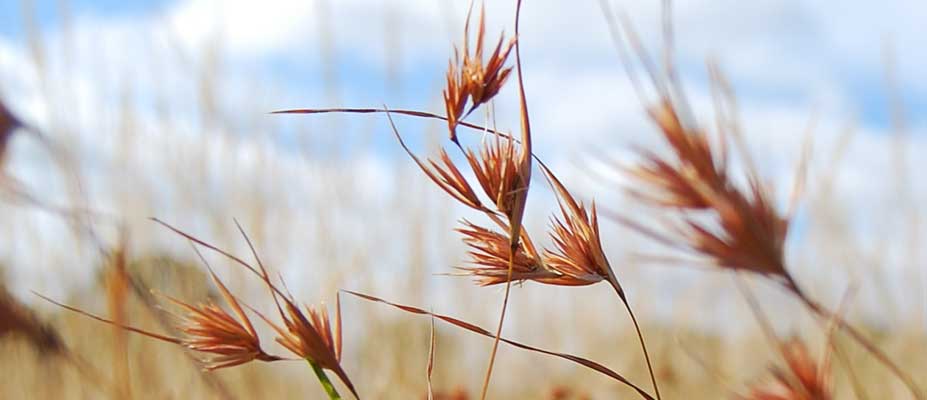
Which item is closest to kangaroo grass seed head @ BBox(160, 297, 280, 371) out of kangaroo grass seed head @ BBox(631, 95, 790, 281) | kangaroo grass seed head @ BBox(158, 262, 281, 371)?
kangaroo grass seed head @ BBox(158, 262, 281, 371)

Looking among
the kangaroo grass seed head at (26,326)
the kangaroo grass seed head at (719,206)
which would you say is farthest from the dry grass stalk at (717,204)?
the kangaroo grass seed head at (26,326)

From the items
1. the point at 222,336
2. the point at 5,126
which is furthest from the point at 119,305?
the point at 5,126

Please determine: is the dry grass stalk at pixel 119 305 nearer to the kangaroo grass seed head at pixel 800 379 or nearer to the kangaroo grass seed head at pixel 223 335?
the kangaroo grass seed head at pixel 223 335

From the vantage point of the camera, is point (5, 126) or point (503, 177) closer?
point (503, 177)

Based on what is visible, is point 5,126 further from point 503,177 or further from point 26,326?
point 503,177

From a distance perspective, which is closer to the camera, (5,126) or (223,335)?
(223,335)

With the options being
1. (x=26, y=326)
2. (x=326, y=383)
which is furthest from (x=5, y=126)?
(x=326, y=383)

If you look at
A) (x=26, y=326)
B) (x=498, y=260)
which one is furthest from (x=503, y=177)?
(x=26, y=326)

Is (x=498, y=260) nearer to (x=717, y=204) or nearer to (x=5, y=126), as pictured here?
(x=717, y=204)

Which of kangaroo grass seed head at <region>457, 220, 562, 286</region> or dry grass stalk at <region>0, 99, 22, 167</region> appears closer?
kangaroo grass seed head at <region>457, 220, 562, 286</region>

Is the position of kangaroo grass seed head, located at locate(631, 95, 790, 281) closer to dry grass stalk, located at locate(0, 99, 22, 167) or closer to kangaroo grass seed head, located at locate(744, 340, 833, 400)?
kangaroo grass seed head, located at locate(744, 340, 833, 400)

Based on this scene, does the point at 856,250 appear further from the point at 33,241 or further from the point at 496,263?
the point at 496,263

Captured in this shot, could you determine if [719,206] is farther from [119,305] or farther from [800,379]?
[119,305]
